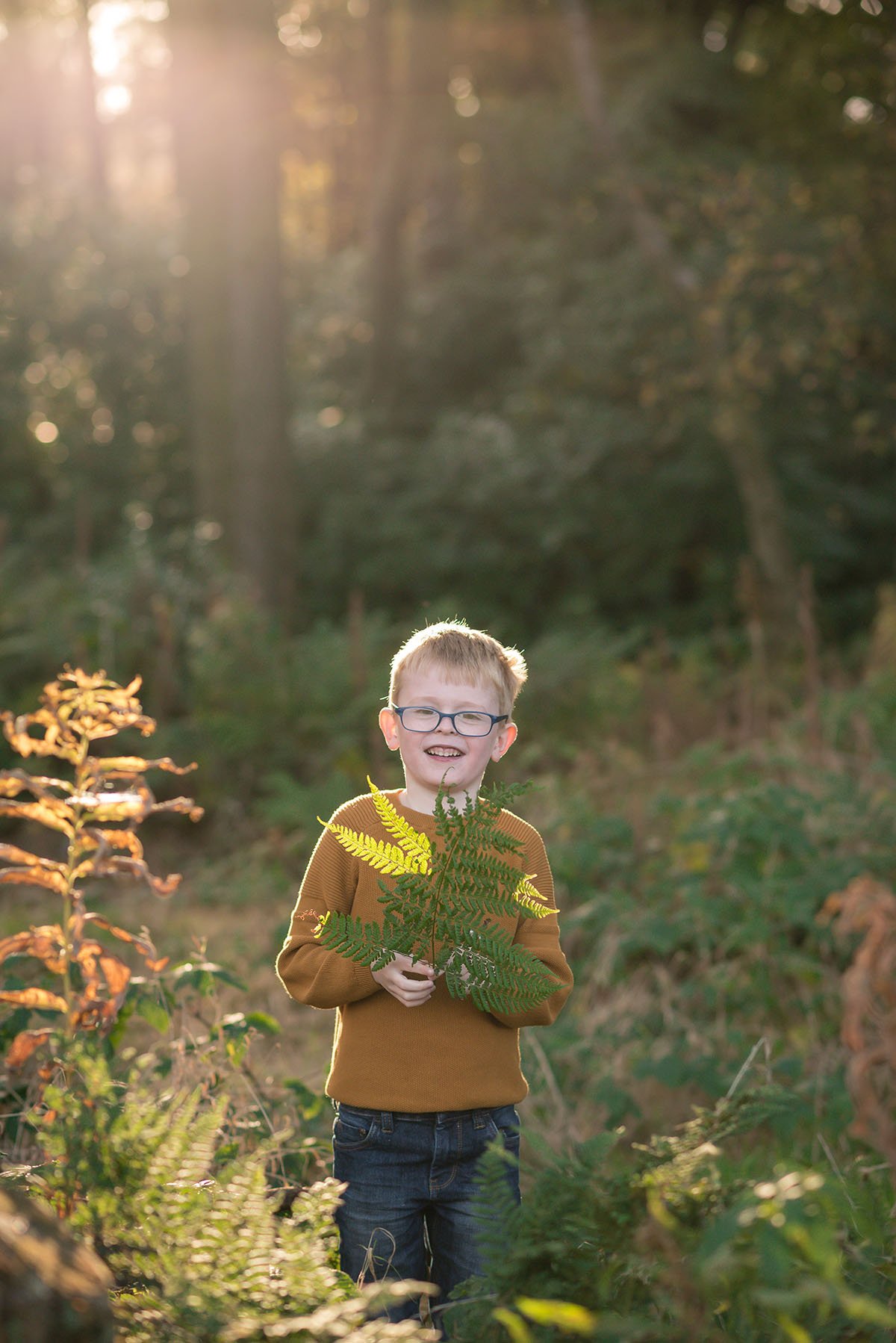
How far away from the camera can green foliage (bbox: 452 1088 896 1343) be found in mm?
1474

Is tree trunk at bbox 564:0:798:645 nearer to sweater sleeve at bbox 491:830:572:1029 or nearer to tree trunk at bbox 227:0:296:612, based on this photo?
tree trunk at bbox 227:0:296:612

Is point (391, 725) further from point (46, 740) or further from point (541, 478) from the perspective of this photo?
point (541, 478)

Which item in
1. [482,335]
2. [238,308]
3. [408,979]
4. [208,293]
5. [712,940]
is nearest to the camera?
[408,979]

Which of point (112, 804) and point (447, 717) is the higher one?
point (447, 717)

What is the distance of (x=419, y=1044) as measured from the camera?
2.42 meters

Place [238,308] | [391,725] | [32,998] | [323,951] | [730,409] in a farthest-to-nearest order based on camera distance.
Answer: [730,409] → [238,308] → [32,998] → [391,725] → [323,951]

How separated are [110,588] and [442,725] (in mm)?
6364

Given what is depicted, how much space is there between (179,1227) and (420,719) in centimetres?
105

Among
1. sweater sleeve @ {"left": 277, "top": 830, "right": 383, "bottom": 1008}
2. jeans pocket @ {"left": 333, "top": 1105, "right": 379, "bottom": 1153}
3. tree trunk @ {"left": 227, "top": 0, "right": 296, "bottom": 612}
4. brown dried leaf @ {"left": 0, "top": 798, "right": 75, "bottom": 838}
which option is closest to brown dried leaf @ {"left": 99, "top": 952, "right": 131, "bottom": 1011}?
brown dried leaf @ {"left": 0, "top": 798, "right": 75, "bottom": 838}

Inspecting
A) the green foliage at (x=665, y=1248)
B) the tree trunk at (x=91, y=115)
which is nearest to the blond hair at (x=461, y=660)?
the green foliage at (x=665, y=1248)

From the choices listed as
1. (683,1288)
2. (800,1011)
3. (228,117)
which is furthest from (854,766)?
(228,117)

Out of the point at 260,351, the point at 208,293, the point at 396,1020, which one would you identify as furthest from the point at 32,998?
the point at 208,293

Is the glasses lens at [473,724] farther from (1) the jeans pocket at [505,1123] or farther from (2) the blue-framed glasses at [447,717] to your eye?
Result: (1) the jeans pocket at [505,1123]

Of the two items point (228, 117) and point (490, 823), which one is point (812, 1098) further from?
point (228, 117)
